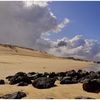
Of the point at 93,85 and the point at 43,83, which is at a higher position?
the point at 43,83

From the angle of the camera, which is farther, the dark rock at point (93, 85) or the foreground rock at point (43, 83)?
the foreground rock at point (43, 83)

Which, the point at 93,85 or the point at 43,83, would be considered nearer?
the point at 93,85

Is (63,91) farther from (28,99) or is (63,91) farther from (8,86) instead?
(8,86)

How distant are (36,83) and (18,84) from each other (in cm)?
151

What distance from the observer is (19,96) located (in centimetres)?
1198

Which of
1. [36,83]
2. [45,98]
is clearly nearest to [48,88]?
[36,83]

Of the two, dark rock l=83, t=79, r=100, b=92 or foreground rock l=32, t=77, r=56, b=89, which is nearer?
dark rock l=83, t=79, r=100, b=92

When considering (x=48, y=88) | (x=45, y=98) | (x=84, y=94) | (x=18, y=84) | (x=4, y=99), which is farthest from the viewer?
(x=18, y=84)

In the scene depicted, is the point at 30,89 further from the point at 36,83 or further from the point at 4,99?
the point at 4,99

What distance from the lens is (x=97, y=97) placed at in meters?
12.6

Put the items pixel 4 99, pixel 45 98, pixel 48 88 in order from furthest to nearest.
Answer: pixel 48 88
pixel 45 98
pixel 4 99

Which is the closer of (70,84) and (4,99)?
(4,99)

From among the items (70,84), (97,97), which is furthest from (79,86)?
(97,97)

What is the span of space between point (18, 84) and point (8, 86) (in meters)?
0.58
